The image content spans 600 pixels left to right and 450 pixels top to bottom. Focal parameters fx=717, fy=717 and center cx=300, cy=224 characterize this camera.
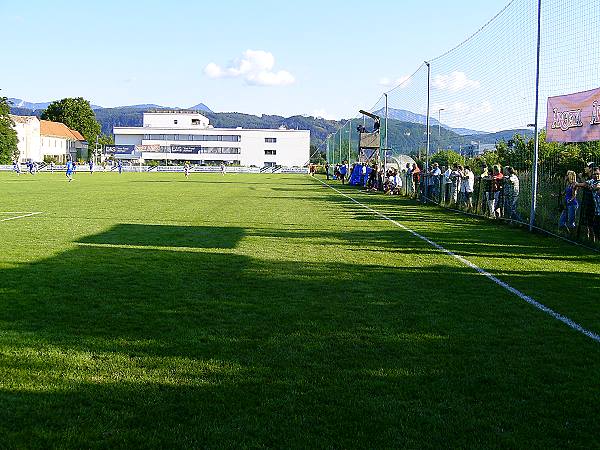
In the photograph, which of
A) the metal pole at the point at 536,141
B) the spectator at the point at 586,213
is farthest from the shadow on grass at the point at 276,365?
the metal pole at the point at 536,141

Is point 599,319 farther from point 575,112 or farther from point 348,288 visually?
point 575,112

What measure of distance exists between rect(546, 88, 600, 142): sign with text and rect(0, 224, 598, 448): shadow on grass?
24.0 feet

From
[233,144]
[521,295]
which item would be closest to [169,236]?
[521,295]

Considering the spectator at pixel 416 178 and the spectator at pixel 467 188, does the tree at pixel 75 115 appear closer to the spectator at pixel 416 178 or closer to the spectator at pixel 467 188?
the spectator at pixel 416 178

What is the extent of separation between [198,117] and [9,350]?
493 ft

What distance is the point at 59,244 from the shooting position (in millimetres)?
13219

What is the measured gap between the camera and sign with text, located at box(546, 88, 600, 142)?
15.0 meters

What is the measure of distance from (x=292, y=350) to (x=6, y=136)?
100m

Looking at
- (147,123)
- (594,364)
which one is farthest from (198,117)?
(594,364)

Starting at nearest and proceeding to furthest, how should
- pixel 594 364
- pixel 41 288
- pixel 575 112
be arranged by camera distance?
pixel 594 364, pixel 41 288, pixel 575 112

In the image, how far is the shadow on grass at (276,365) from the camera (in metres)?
4.30

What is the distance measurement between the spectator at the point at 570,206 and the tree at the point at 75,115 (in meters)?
130

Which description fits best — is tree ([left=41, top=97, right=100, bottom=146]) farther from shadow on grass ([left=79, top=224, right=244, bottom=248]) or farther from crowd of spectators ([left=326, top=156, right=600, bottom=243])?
shadow on grass ([left=79, top=224, right=244, bottom=248])

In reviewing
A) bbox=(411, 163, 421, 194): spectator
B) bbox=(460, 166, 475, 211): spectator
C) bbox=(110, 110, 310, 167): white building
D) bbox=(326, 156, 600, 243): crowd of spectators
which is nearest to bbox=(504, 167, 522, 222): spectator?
bbox=(326, 156, 600, 243): crowd of spectators
